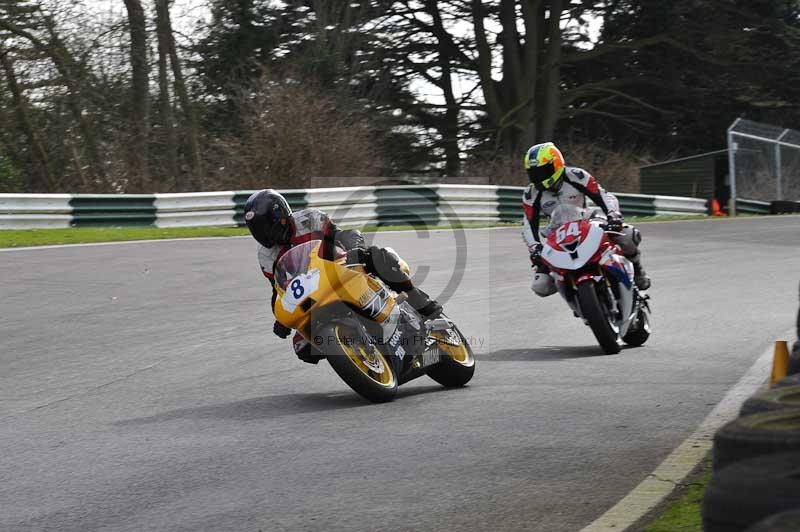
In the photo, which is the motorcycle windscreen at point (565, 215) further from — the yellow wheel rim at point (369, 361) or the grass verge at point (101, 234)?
the grass verge at point (101, 234)

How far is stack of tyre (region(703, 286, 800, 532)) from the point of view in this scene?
10.9 ft

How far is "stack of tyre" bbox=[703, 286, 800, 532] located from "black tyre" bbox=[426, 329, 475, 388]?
4138mm

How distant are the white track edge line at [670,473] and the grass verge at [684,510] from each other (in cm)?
5

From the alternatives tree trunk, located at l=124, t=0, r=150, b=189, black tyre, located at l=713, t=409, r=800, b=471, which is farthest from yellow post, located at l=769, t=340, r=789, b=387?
tree trunk, located at l=124, t=0, r=150, b=189

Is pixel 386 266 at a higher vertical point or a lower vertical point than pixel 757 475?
higher

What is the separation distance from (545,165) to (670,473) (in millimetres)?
5129

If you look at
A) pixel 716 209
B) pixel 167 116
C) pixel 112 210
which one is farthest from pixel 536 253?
pixel 167 116

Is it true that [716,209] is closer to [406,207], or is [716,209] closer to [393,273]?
[406,207]

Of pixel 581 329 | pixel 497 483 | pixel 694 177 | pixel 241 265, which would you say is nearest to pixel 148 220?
pixel 241 265

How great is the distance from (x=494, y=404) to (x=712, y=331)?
13.2ft

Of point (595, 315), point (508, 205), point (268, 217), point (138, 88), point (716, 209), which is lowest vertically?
point (716, 209)

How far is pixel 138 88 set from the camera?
27766 mm

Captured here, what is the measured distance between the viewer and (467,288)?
14.2 metres

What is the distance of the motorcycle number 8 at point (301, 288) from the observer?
288 inches
